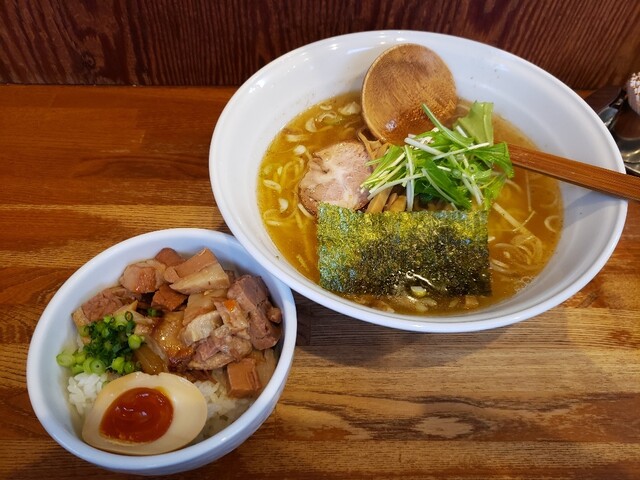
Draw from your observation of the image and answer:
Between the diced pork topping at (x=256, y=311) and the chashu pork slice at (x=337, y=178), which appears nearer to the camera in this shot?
the diced pork topping at (x=256, y=311)

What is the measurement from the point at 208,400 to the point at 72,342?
50 cm

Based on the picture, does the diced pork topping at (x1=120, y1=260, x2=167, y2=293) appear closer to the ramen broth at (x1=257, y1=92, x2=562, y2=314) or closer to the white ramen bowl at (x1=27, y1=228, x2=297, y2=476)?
the white ramen bowl at (x1=27, y1=228, x2=297, y2=476)

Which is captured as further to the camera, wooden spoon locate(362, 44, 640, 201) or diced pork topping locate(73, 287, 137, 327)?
wooden spoon locate(362, 44, 640, 201)

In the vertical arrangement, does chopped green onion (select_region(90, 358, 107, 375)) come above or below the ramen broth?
below

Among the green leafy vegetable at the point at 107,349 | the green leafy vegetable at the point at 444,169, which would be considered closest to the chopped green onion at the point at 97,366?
the green leafy vegetable at the point at 107,349

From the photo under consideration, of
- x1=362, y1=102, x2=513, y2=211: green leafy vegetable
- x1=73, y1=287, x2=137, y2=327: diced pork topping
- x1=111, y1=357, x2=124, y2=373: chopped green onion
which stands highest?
x1=362, y1=102, x2=513, y2=211: green leafy vegetable

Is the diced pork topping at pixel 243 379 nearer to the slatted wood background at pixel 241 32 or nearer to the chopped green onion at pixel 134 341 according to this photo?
the chopped green onion at pixel 134 341

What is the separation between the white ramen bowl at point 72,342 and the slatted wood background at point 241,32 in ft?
3.70

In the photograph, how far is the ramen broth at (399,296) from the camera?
1.66m

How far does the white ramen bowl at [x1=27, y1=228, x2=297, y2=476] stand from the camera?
4.20 ft

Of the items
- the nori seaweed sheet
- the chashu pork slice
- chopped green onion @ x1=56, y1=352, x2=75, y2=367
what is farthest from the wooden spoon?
chopped green onion @ x1=56, y1=352, x2=75, y2=367

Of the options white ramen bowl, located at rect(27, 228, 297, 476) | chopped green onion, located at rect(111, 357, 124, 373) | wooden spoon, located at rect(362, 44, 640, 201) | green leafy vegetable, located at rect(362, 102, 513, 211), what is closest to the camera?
white ramen bowl, located at rect(27, 228, 297, 476)

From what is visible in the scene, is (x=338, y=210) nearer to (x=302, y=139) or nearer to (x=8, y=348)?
(x=302, y=139)

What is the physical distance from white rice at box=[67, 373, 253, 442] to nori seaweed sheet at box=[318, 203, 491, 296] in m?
0.47
